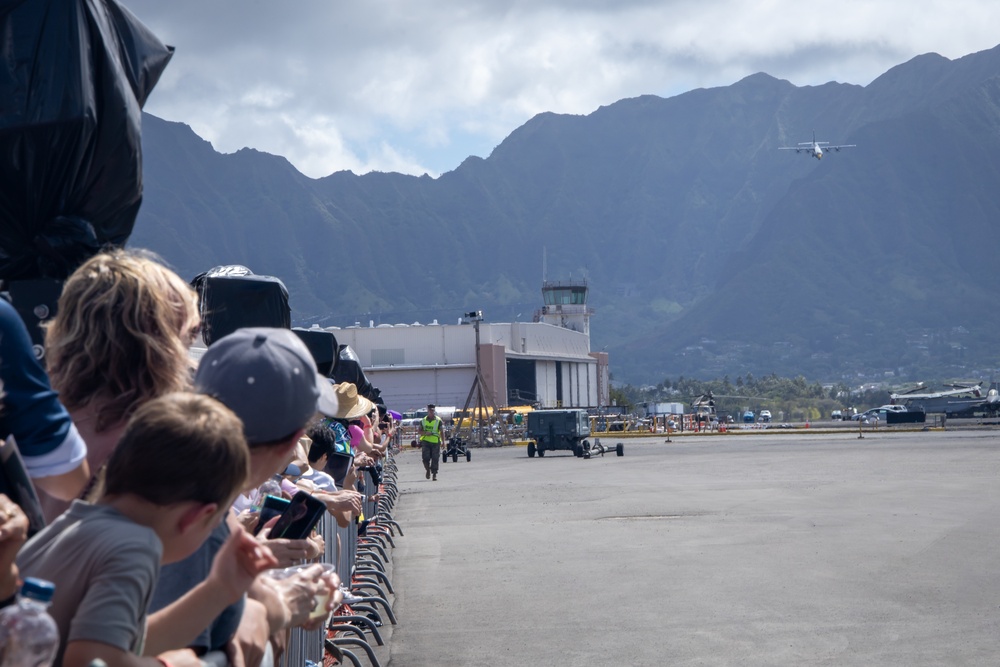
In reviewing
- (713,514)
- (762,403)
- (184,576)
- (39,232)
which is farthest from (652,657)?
(762,403)

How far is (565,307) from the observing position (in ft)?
412

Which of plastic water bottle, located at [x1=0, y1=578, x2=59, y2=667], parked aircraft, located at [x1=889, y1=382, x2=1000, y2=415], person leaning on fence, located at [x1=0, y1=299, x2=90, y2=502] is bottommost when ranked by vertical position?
plastic water bottle, located at [x1=0, y1=578, x2=59, y2=667]

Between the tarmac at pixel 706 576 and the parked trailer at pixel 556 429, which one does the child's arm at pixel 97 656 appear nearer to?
the tarmac at pixel 706 576

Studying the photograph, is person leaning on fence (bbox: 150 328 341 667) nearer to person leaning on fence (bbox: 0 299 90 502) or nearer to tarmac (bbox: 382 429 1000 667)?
person leaning on fence (bbox: 0 299 90 502)

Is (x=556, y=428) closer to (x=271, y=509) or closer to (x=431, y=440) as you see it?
(x=431, y=440)

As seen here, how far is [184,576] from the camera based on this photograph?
291cm

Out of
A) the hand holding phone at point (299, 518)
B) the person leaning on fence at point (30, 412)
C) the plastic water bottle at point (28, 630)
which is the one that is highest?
the person leaning on fence at point (30, 412)

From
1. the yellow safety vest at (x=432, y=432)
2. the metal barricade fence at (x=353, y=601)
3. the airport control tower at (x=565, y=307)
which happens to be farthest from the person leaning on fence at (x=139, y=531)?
the airport control tower at (x=565, y=307)

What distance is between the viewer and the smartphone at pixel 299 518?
3326mm

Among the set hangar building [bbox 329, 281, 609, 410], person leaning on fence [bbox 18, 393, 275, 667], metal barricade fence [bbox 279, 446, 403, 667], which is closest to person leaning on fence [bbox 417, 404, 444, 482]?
metal barricade fence [bbox 279, 446, 403, 667]

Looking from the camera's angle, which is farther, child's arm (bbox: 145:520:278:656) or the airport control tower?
the airport control tower

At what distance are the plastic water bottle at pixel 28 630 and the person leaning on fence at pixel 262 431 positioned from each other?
93cm

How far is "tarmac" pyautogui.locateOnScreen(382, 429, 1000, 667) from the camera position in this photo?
25.6ft

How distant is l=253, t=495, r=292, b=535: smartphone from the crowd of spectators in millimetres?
24
